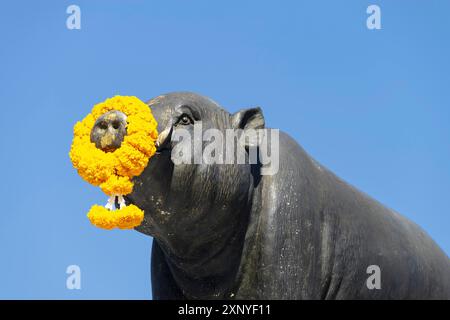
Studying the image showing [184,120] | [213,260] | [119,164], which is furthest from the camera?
[213,260]

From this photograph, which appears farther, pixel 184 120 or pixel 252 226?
pixel 252 226

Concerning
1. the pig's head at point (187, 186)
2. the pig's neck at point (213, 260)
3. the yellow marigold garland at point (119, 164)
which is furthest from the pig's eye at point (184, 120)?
the pig's neck at point (213, 260)

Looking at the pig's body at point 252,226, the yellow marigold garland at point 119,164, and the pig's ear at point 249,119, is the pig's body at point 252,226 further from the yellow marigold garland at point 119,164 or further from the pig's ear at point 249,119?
the yellow marigold garland at point 119,164

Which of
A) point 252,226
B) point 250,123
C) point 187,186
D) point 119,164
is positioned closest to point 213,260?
point 252,226

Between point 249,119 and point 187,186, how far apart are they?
0.89 m

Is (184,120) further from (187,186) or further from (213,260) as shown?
(213,260)

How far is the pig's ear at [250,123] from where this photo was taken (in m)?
8.60

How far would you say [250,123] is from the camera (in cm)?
877

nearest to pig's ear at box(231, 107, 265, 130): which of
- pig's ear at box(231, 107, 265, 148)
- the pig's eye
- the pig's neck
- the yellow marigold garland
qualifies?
pig's ear at box(231, 107, 265, 148)

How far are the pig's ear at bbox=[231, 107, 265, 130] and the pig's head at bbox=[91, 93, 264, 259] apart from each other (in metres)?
0.01

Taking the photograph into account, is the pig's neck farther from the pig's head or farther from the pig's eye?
the pig's eye

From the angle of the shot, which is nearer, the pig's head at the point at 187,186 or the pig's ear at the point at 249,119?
the pig's head at the point at 187,186

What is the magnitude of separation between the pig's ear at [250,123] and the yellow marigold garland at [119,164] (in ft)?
2.80

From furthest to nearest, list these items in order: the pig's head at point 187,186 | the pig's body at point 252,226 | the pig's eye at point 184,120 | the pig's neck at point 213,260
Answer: the pig's neck at point 213,260
the pig's eye at point 184,120
the pig's body at point 252,226
the pig's head at point 187,186
